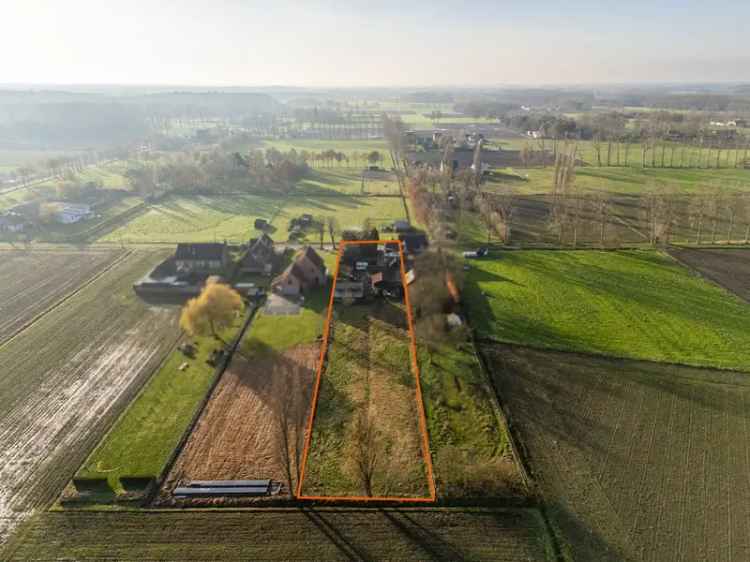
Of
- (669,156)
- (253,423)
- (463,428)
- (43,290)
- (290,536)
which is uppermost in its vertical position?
(669,156)

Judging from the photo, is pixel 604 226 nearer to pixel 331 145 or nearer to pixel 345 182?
pixel 345 182

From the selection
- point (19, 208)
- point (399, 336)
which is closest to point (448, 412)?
point (399, 336)

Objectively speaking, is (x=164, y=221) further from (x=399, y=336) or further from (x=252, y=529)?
(x=252, y=529)

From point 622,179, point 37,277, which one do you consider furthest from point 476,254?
Result: point 622,179

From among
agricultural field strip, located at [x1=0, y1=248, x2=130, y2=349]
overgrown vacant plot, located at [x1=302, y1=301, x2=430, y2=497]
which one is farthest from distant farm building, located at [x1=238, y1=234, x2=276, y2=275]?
agricultural field strip, located at [x1=0, y1=248, x2=130, y2=349]

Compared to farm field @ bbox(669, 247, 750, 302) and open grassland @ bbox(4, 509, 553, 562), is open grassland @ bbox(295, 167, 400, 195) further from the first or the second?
open grassland @ bbox(4, 509, 553, 562)
